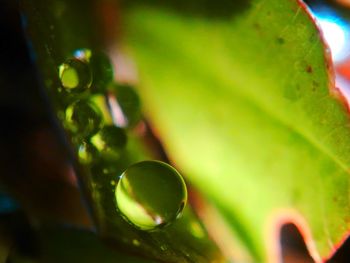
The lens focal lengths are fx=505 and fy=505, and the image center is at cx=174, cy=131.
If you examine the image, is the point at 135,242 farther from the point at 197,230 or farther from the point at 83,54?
the point at 83,54

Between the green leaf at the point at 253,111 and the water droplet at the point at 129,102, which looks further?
the water droplet at the point at 129,102

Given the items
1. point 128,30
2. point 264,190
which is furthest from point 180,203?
point 128,30

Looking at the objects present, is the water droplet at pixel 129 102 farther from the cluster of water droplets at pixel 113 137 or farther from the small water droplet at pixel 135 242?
the small water droplet at pixel 135 242

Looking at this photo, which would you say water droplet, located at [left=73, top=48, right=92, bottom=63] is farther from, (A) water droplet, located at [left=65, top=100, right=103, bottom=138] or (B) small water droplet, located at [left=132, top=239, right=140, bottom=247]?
(B) small water droplet, located at [left=132, top=239, right=140, bottom=247]

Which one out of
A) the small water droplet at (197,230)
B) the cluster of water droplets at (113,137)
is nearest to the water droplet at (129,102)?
the cluster of water droplets at (113,137)

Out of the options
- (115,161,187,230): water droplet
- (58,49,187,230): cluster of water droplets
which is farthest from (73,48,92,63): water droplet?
(115,161,187,230): water droplet

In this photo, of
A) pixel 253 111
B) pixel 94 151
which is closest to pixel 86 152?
pixel 94 151

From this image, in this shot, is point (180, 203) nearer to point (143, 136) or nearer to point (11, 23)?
point (143, 136)
